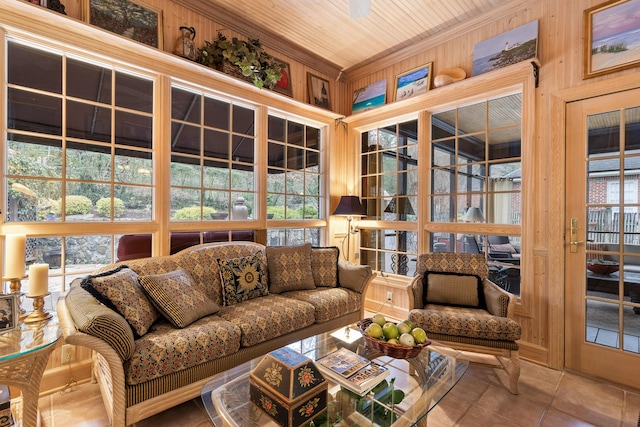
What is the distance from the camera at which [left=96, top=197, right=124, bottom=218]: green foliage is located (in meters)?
2.36

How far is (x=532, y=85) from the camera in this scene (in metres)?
2.65

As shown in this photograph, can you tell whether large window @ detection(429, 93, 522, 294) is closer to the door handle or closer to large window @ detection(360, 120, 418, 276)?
large window @ detection(360, 120, 418, 276)

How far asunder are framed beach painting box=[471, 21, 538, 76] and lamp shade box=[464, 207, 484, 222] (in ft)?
4.51

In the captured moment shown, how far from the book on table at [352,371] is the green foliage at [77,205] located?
6.91 ft

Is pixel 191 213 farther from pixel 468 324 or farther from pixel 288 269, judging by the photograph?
pixel 468 324

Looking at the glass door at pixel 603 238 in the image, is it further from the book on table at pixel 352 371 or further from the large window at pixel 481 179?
the book on table at pixel 352 371

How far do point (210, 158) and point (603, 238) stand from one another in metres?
3.51

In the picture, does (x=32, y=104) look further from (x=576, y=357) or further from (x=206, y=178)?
(x=576, y=357)

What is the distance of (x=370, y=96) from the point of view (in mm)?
3959

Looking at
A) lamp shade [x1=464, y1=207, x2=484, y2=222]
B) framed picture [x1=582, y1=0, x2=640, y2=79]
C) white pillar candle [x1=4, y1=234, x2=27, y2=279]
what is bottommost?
white pillar candle [x1=4, y1=234, x2=27, y2=279]

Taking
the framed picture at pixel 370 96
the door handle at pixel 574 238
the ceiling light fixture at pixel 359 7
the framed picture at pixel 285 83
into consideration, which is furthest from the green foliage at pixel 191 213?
the door handle at pixel 574 238

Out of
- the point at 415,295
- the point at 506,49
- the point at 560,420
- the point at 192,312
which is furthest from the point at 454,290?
the point at 506,49

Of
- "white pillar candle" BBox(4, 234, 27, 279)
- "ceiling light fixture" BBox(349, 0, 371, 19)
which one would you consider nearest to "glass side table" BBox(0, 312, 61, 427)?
"white pillar candle" BBox(4, 234, 27, 279)

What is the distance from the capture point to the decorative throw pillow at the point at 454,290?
258 cm
